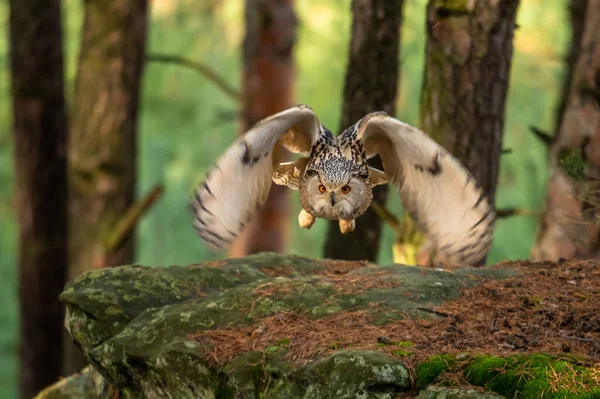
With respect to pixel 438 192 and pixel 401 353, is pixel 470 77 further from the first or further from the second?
pixel 401 353

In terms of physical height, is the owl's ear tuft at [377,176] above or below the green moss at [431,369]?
above

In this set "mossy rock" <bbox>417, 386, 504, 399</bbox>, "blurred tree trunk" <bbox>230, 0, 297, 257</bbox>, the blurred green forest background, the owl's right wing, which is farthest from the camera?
the blurred green forest background

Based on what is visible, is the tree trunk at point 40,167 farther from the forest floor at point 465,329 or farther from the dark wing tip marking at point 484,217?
the dark wing tip marking at point 484,217

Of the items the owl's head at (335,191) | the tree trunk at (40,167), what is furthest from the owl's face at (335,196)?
the tree trunk at (40,167)

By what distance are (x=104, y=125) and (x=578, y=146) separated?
4.62 meters

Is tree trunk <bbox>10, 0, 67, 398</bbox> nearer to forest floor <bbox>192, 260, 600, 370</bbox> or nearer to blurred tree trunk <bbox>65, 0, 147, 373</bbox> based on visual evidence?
blurred tree trunk <bbox>65, 0, 147, 373</bbox>

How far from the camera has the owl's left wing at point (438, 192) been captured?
14.9 ft

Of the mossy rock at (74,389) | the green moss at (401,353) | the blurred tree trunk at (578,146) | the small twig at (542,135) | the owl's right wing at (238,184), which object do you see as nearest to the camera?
the green moss at (401,353)

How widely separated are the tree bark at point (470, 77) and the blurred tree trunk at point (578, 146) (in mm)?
1219

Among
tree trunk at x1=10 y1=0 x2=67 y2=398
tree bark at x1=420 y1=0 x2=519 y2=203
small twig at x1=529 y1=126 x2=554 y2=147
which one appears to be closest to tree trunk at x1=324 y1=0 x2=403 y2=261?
tree bark at x1=420 y1=0 x2=519 y2=203

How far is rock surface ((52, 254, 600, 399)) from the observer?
13.6 feet

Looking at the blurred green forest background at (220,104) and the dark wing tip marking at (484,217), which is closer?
the dark wing tip marking at (484,217)

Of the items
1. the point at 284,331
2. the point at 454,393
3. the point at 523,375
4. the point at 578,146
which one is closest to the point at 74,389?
the point at 284,331

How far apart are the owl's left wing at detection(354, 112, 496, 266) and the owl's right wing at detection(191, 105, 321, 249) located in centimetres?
42
